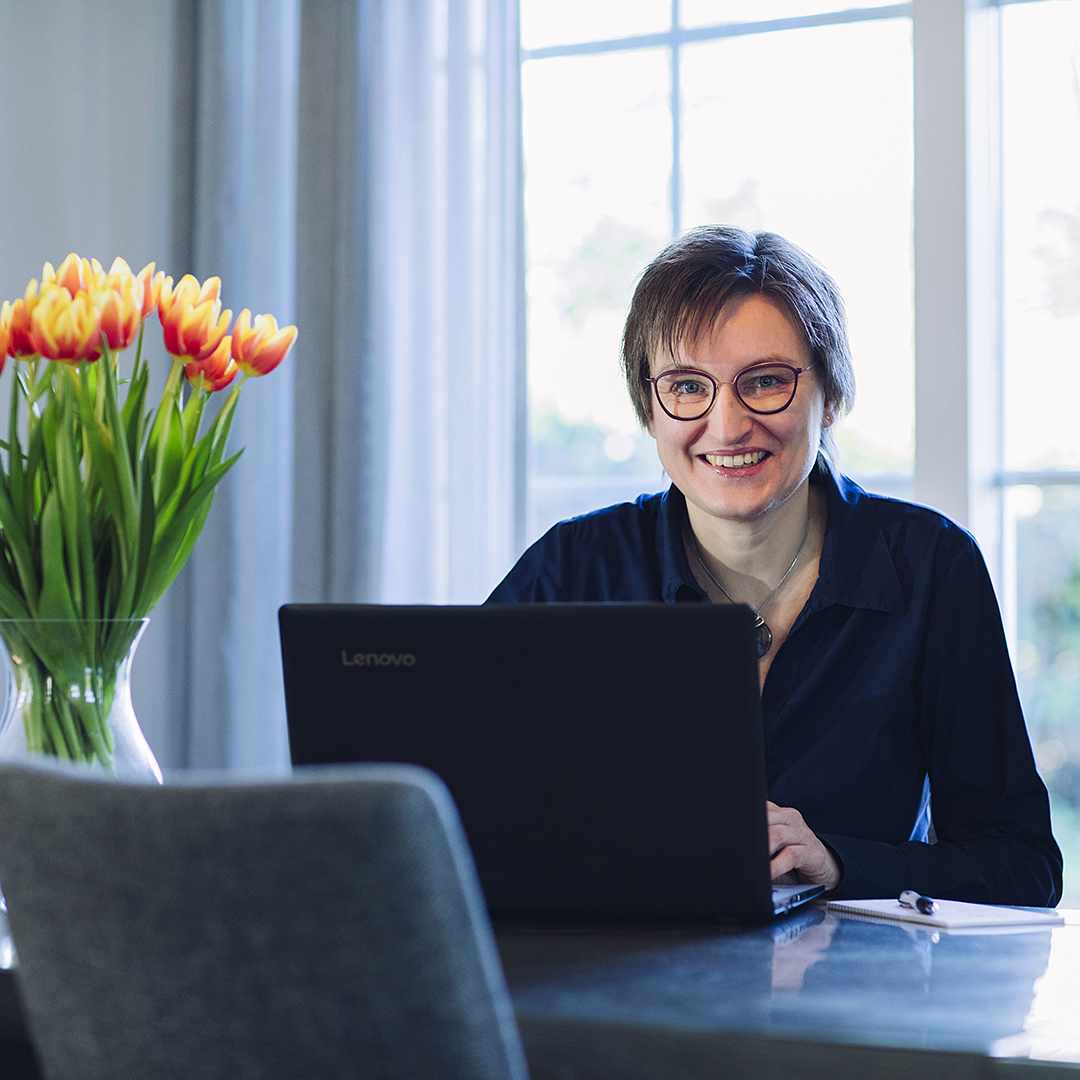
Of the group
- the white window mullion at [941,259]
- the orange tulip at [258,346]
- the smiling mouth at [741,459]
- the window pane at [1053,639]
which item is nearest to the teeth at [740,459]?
the smiling mouth at [741,459]

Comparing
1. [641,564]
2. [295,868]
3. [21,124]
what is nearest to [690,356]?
[641,564]

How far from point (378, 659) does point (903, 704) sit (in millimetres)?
737

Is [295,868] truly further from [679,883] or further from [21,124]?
[21,124]

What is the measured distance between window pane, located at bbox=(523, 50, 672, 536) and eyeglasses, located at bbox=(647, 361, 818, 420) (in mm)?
1141

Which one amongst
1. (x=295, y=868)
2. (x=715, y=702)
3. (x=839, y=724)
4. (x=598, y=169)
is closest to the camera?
(x=295, y=868)

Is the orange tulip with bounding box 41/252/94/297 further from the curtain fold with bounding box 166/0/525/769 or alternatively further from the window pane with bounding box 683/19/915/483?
the window pane with bounding box 683/19/915/483

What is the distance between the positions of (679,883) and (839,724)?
0.56 meters

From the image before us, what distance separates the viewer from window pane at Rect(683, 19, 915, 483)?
2.52 m

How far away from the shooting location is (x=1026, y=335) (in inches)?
97.1

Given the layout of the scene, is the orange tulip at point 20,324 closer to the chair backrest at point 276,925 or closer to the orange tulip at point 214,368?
the orange tulip at point 214,368

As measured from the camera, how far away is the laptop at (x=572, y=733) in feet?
2.94

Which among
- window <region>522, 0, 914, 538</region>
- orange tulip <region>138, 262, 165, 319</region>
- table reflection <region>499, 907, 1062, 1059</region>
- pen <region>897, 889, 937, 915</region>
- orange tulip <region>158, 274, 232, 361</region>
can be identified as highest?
window <region>522, 0, 914, 538</region>

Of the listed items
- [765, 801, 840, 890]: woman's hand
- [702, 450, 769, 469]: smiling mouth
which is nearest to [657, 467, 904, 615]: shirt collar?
[702, 450, 769, 469]: smiling mouth

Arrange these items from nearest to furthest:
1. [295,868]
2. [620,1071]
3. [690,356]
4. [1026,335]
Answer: [295,868]
[620,1071]
[690,356]
[1026,335]
